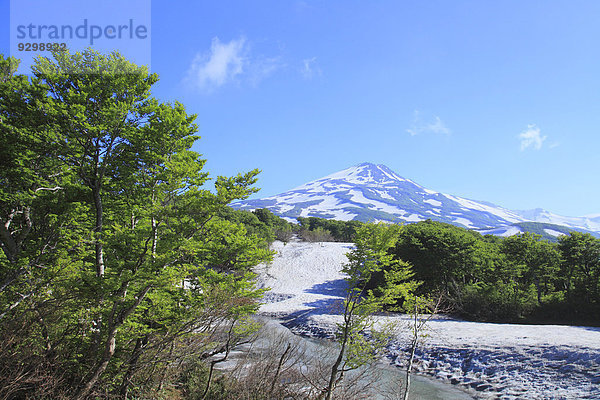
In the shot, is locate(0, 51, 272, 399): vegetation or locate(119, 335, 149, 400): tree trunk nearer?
locate(0, 51, 272, 399): vegetation

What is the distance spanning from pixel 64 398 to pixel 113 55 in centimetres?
878

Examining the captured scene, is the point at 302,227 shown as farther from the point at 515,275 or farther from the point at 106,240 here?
the point at 106,240

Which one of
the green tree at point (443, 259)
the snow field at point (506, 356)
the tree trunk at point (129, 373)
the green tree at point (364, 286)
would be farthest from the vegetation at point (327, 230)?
the tree trunk at point (129, 373)

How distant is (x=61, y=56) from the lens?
8883mm

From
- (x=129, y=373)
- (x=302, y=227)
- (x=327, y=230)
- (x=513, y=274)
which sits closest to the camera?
(x=129, y=373)

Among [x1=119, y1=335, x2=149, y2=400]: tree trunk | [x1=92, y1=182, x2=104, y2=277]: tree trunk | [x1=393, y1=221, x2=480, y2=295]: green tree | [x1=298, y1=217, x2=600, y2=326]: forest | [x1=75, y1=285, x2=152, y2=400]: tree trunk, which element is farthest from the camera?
[x1=393, y1=221, x2=480, y2=295]: green tree

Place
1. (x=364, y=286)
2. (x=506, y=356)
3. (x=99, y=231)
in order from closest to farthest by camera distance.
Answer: (x=99, y=231) < (x=364, y=286) < (x=506, y=356)

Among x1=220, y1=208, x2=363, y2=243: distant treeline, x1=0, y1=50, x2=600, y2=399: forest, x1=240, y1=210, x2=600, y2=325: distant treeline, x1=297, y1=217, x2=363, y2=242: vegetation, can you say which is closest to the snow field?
x1=240, y1=210, x2=600, y2=325: distant treeline

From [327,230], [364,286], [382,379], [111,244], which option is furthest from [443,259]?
[327,230]

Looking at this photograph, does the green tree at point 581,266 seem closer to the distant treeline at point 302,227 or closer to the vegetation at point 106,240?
the vegetation at point 106,240

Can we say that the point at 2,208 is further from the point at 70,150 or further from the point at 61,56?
the point at 61,56

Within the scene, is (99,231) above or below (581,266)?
above

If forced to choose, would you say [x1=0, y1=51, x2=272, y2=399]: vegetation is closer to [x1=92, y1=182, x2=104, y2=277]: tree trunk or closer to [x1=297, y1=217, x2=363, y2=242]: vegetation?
[x1=92, y1=182, x2=104, y2=277]: tree trunk

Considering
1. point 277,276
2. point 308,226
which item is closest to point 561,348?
point 277,276
